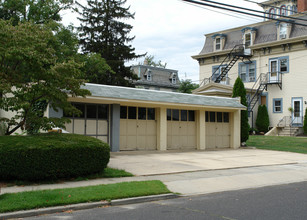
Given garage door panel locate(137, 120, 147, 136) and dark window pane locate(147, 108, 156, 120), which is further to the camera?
dark window pane locate(147, 108, 156, 120)

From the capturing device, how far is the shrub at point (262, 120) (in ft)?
114

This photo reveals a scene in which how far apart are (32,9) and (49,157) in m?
20.4

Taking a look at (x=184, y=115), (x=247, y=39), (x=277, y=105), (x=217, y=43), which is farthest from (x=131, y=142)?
(x=217, y=43)

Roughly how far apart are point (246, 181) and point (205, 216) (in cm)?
468

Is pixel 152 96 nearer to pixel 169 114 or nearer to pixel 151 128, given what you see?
pixel 151 128

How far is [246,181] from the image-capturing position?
1099 cm

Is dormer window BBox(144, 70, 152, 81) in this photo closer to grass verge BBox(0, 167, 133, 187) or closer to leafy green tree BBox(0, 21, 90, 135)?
leafy green tree BBox(0, 21, 90, 135)

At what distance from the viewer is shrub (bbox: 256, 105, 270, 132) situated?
34.7 metres

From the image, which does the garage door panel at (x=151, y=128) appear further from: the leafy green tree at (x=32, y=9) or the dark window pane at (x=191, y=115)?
the leafy green tree at (x=32, y=9)

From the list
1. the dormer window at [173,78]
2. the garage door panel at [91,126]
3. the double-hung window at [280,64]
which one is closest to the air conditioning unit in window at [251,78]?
the double-hung window at [280,64]

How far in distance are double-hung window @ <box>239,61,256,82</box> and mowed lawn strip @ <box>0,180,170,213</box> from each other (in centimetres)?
3025

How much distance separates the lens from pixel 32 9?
87.7 feet

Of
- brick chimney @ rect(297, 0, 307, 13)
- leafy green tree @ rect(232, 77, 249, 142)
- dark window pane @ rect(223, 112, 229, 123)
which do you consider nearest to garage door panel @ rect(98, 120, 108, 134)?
dark window pane @ rect(223, 112, 229, 123)

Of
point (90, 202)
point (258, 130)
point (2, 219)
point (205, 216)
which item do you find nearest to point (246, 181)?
point (205, 216)
